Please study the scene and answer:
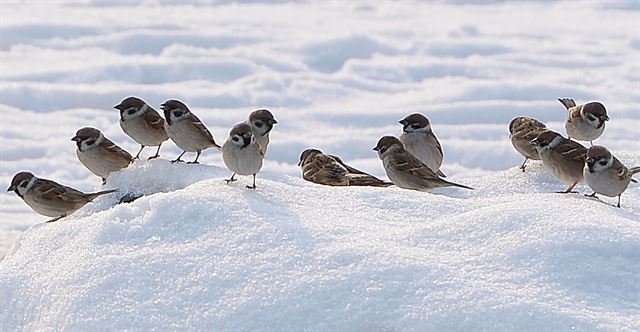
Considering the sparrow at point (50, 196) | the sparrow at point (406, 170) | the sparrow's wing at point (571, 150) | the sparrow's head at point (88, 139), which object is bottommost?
the sparrow at point (50, 196)

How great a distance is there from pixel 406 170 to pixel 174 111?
1405 millimetres

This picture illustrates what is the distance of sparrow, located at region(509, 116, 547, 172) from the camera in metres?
6.64

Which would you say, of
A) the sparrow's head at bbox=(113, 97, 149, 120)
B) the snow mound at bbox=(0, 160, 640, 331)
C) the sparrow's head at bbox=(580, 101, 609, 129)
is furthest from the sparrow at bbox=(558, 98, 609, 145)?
the sparrow's head at bbox=(113, 97, 149, 120)

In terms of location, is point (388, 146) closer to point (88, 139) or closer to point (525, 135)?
point (525, 135)

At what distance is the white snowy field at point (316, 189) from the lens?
12.8 ft

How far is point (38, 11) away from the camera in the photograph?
1828 cm

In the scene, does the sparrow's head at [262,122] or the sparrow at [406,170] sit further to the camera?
the sparrow's head at [262,122]

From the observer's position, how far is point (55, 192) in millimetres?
6035

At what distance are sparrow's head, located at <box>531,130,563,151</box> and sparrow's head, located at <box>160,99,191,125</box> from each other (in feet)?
6.57

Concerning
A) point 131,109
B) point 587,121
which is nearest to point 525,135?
point 587,121

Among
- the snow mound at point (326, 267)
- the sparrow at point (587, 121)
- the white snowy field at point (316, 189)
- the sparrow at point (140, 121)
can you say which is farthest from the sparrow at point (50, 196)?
the sparrow at point (587, 121)

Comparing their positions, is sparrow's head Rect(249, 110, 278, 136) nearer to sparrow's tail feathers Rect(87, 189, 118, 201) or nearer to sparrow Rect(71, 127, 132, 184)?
sparrow Rect(71, 127, 132, 184)

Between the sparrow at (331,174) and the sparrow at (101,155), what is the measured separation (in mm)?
1176

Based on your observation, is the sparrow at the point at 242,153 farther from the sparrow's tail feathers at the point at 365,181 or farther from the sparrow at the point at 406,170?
the sparrow at the point at 406,170
